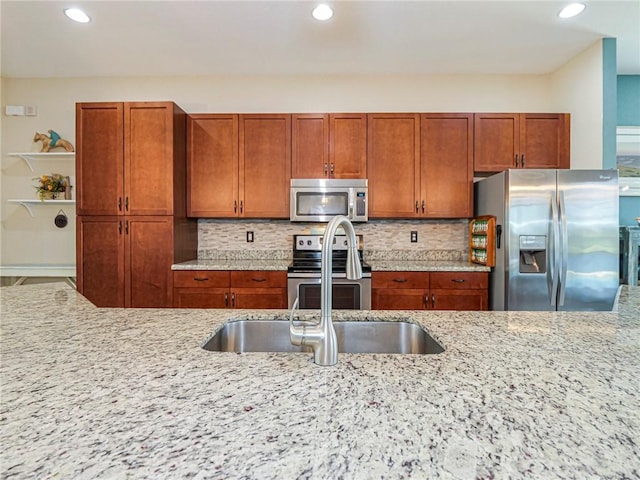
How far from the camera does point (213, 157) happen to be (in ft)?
10.5

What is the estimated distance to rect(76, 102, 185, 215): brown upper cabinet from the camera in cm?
295

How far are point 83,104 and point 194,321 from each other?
281 cm

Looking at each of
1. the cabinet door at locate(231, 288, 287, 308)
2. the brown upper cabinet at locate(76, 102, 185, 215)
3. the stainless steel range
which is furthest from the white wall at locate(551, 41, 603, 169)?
the brown upper cabinet at locate(76, 102, 185, 215)

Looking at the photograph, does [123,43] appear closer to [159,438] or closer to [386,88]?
[386,88]

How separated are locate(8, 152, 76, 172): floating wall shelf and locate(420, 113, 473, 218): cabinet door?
3.43m

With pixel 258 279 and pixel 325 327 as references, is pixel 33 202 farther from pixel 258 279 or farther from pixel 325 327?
pixel 325 327

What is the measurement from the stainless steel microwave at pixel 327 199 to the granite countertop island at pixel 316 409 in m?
2.21

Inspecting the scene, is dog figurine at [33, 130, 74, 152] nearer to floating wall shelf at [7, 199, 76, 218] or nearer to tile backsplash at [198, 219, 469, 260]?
floating wall shelf at [7, 199, 76, 218]

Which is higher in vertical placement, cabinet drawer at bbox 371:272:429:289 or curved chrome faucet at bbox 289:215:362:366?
curved chrome faucet at bbox 289:215:362:366

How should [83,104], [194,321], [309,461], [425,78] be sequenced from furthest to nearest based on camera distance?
[425,78] < [83,104] < [194,321] < [309,461]

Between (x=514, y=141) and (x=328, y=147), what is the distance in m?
1.73

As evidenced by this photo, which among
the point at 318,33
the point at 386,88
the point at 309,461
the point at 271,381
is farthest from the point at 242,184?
the point at 309,461

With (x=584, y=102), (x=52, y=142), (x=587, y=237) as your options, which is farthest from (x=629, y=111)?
(x=52, y=142)

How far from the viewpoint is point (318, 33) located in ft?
8.94
